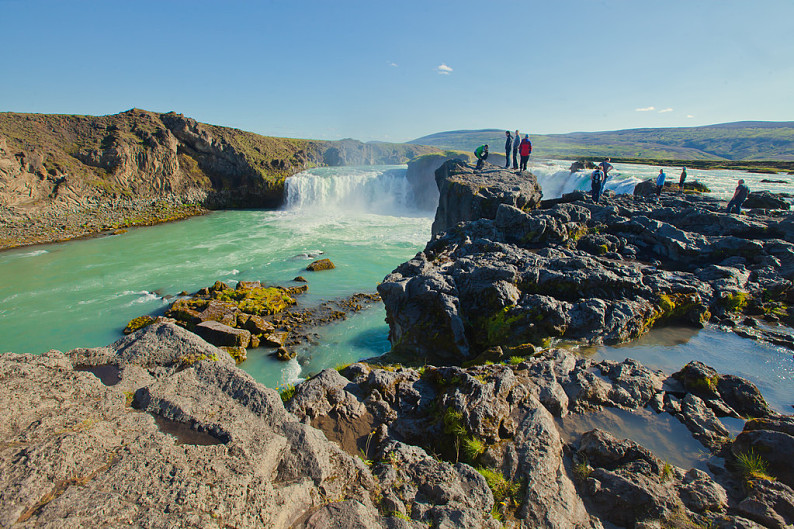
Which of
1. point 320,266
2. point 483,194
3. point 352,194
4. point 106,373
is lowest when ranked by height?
point 320,266

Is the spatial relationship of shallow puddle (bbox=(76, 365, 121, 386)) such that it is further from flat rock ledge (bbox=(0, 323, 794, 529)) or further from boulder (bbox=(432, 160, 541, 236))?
boulder (bbox=(432, 160, 541, 236))

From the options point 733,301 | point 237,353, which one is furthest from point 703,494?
point 237,353

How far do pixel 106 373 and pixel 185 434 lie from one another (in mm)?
2092

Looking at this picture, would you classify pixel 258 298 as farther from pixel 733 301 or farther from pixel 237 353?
pixel 733 301

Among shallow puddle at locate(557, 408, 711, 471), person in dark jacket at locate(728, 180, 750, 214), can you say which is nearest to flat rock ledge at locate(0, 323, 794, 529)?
shallow puddle at locate(557, 408, 711, 471)

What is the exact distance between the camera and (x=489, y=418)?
525 cm

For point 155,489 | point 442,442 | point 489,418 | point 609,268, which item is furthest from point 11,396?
point 609,268

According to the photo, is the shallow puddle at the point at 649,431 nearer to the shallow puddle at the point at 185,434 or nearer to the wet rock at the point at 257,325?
the shallow puddle at the point at 185,434

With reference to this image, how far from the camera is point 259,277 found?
77.7 ft

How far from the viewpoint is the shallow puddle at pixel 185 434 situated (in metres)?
3.86

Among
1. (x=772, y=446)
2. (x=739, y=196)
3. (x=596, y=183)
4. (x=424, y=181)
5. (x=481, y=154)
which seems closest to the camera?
(x=772, y=446)

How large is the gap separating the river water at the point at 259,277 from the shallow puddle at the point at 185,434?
7.92m

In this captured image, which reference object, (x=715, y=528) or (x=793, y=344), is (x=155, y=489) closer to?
(x=715, y=528)

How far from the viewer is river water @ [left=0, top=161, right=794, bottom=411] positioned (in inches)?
335
